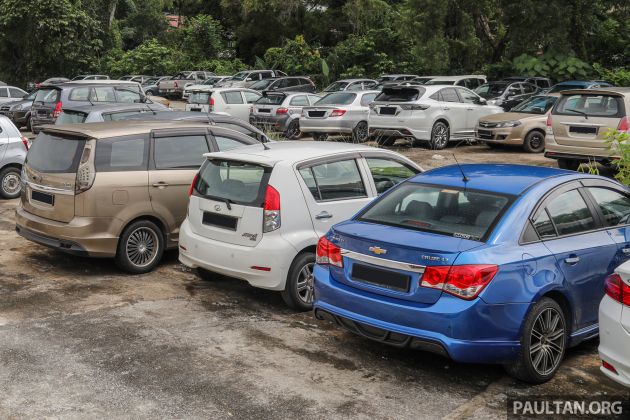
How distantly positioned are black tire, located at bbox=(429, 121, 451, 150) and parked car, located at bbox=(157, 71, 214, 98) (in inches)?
972

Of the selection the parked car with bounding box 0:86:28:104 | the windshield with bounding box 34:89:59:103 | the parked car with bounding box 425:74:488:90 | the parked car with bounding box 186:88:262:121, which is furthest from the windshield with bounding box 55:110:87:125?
the parked car with bounding box 0:86:28:104

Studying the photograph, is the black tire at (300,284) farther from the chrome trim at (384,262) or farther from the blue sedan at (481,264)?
the chrome trim at (384,262)

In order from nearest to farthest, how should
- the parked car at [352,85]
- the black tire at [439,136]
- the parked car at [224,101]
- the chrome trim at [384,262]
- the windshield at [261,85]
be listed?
the chrome trim at [384,262], the black tire at [439,136], the parked car at [224,101], the parked car at [352,85], the windshield at [261,85]

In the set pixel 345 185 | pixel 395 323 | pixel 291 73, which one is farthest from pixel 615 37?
pixel 395 323

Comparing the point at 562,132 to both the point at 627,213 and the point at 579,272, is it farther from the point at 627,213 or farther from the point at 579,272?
the point at 579,272

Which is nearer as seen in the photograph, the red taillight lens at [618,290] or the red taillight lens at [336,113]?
the red taillight lens at [618,290]

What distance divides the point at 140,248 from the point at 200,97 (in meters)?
16.1

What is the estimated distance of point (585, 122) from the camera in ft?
50.0

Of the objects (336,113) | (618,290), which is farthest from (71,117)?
(618,290)

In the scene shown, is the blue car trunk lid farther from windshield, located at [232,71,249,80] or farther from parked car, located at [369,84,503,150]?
windshield, located at [232,71,249,80]

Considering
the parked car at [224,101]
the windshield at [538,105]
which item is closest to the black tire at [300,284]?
the windshield at [538,105]

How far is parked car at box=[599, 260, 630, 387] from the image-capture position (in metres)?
4.88

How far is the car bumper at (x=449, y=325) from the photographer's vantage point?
5469 millimetres

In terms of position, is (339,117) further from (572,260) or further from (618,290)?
(618,290)
